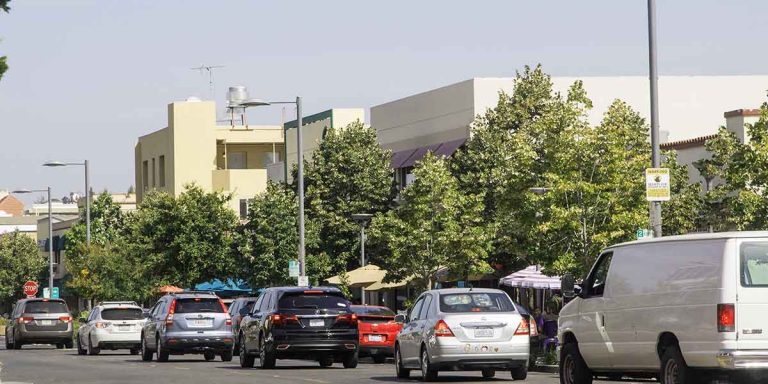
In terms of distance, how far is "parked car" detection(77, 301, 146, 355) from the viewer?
4612 centimetres

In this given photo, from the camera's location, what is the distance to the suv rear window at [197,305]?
37.9m

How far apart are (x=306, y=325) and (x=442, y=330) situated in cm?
712

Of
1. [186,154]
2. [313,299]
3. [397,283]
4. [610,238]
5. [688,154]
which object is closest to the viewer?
[313,299]

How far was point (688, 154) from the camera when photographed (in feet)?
171

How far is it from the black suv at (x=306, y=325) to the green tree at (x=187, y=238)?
38.9m

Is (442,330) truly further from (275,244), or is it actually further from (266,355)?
(275,244)

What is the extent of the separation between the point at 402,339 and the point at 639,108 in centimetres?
3928

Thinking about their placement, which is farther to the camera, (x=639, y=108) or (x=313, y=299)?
(x=639, y=108)

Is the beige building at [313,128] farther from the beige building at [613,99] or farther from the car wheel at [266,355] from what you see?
the car wheel at [266,355]

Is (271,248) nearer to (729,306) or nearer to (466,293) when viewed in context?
(466,293)

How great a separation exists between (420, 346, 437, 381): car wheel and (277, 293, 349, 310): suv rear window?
6.27 m

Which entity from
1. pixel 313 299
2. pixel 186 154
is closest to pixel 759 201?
pixel 313 299

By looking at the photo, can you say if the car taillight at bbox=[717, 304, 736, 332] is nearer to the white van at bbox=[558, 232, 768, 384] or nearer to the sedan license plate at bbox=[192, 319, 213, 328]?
the white van at bbox=[558, 232, 768, 384]

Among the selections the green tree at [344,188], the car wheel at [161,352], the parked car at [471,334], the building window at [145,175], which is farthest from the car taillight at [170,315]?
the building window at [145,175]
